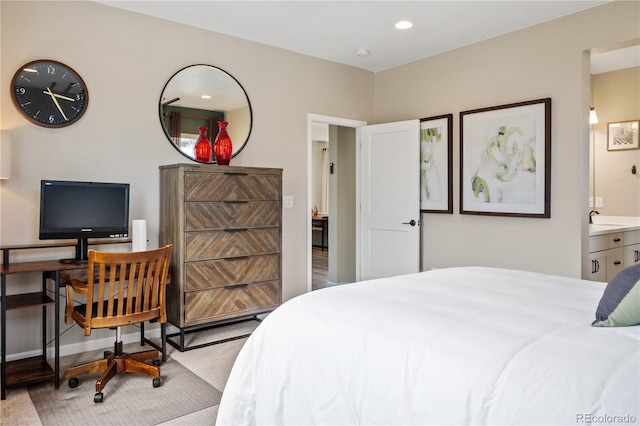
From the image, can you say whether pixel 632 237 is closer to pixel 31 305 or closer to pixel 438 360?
pixel 438 360

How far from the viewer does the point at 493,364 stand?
46.6 inches

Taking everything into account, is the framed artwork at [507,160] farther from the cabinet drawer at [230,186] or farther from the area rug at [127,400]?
the area rug at [127,400]

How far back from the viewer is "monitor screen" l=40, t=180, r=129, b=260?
3.02 metres

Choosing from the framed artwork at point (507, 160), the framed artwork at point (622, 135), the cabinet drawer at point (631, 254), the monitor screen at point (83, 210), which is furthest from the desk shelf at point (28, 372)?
the framed artwork at point (622, 135)

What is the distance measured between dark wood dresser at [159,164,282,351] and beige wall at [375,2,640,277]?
185cm

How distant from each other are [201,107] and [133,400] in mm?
2466

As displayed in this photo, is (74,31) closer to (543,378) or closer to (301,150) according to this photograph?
(301,150)

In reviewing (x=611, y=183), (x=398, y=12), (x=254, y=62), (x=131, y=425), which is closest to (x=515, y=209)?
(x=611, y=183)

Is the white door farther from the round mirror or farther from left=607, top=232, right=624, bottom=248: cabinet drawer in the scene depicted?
left=607, top=232, right=624, bottom=248: cabinet drawer

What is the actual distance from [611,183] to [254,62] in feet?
13.1

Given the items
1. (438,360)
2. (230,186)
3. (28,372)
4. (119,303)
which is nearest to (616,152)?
(230,186)

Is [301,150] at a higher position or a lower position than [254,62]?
lower

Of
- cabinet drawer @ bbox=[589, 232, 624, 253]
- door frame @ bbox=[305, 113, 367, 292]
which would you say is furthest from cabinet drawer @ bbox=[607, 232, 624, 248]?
door frame @ bbox=[305, 113, 367, 292]

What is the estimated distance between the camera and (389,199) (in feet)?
16.3
